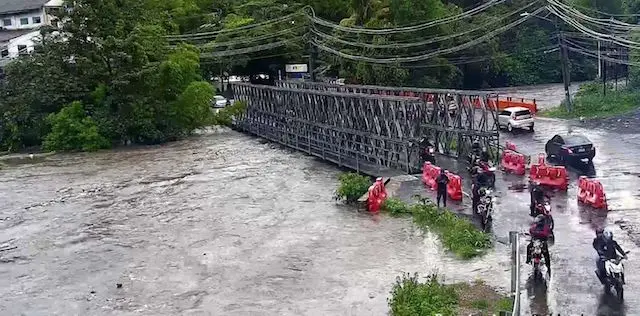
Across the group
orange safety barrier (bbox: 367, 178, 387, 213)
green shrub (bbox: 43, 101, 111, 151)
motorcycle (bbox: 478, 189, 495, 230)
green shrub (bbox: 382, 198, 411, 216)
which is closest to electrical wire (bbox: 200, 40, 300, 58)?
green shrub (bbox: 43, 101, 111, 151)

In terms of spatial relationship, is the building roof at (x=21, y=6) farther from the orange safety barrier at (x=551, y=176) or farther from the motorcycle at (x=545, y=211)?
the motorcycle at (x=545, y=211)

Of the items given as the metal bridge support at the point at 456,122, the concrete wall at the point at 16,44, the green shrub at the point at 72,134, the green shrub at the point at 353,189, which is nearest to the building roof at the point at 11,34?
the concrete wall at the point at 16,44

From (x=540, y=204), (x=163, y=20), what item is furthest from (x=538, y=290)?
(x=163, y=20)

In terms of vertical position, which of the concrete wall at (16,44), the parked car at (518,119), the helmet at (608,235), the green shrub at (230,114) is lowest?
the helmet at (608,235)

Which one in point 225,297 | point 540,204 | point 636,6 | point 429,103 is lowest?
point 225,297

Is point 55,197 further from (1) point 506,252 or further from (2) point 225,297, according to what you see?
(1) point 506,252

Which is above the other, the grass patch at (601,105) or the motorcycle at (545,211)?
the grass patch at (601,105)
